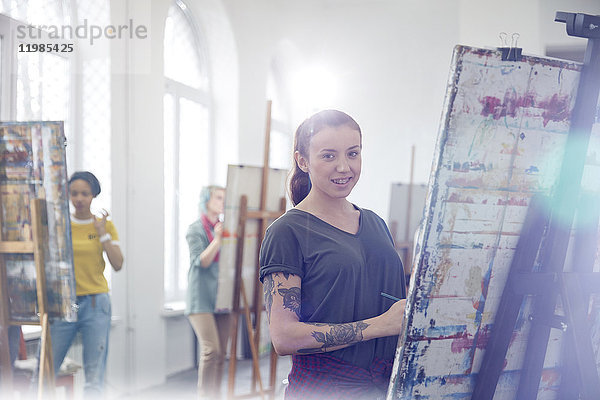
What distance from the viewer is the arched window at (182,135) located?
11.3 feet

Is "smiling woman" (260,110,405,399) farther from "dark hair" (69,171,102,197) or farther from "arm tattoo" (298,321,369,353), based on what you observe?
"dark hair" (69,171,102,197)

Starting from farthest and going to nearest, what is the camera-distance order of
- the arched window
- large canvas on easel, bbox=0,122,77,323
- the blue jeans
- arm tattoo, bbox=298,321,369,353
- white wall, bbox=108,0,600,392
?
1. the arched window
2. white wall, bbox=108,0,600,392
3. the blue jeans
4. large canvas on easel, bbox=0,122,77,323
5. arm tattoo, bbox=298,321,369,353

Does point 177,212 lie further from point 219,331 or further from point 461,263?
point 461,263

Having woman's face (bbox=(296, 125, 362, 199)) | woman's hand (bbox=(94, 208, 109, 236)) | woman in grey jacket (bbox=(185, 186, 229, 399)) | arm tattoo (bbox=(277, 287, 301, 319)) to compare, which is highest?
woman's face (bbox=(296, 125, 362, 199))

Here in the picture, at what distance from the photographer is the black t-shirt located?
3.31 ft

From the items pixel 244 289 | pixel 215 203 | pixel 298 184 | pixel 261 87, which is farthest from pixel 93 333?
pixel 261 87

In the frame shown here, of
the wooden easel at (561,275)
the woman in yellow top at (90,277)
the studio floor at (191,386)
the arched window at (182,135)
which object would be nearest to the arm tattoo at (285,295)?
the wooden easel at (561,275)

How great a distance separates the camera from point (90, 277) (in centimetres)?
230

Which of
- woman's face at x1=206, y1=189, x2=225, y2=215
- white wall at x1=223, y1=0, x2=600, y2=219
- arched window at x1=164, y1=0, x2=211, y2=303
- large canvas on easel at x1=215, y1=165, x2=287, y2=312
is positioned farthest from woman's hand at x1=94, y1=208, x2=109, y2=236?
white wall at x1=223, y1=0, x2=600, y2=219

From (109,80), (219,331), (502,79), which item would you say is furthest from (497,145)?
(109,80)

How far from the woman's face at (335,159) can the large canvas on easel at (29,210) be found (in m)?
1.00

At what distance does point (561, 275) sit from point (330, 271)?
1.26 ft

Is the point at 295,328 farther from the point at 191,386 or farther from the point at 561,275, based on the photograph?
the point at 191,386

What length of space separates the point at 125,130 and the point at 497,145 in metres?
2.45
